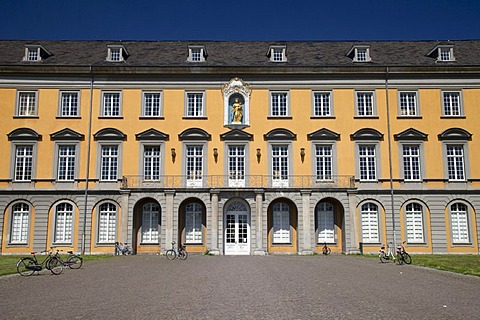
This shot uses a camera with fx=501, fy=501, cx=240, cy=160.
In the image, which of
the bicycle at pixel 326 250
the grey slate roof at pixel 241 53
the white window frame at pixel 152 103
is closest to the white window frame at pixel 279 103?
the grey slate roof at pixel 241 53

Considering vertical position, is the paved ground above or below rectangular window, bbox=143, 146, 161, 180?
below

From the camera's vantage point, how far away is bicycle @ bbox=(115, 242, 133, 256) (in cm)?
3080

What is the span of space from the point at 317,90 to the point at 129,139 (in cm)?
1289

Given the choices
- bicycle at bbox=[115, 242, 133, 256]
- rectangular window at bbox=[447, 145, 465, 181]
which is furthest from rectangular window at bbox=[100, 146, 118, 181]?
rectangular window at bbox=[447, 145, 465, 181]

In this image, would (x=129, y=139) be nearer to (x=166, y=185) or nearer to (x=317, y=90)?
(x=166, y=185)

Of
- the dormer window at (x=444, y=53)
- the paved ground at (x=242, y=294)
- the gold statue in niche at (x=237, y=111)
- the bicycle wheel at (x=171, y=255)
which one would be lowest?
the paved ground at (x=242, y=294)

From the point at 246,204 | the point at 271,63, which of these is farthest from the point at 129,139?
the point at 271,63

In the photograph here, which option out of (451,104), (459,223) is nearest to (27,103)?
(451,104)

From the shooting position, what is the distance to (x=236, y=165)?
3256 centimetres

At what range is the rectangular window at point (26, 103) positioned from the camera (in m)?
33.3

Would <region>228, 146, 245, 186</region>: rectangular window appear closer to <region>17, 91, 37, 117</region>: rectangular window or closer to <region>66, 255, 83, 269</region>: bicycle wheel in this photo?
<region>66, 255, 83, 269</region>: bicycle wheel

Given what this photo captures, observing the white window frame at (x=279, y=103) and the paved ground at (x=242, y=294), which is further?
the white window frame at (x=279, y=103)

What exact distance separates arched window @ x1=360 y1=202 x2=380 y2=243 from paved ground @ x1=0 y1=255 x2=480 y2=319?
12.4 m

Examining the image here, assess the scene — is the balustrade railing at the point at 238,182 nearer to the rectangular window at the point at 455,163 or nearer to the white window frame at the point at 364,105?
the white window frame at the point at 364,105
